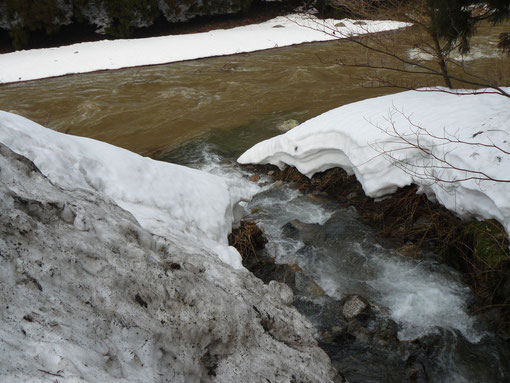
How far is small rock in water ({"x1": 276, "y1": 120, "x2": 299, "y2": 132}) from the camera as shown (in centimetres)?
836

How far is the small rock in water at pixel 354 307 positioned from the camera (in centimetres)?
369

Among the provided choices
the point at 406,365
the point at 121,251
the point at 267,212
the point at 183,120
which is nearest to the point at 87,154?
the point at 121,251

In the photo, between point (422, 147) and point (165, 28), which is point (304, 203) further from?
point (165, 28)

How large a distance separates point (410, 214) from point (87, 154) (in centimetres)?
353

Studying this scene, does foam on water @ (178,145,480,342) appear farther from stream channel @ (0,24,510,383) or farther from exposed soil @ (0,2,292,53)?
exposed soil @ (0,2,292,53)

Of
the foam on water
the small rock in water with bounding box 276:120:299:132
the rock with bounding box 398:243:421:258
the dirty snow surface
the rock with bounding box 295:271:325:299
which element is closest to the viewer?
the dirty snow surface

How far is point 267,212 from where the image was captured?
5629 mm

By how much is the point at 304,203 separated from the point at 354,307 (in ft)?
7.09

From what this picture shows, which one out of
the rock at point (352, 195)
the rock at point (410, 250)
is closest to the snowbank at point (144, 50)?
the rock at point (352, 195)

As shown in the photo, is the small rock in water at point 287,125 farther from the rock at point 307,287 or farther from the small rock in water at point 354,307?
the small rock in water at point 354,307

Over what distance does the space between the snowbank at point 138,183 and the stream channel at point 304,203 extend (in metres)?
1.15

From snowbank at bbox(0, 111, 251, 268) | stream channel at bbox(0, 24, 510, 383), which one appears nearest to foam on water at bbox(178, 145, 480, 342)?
stream channel at bbox(0, 24, 510, 383)

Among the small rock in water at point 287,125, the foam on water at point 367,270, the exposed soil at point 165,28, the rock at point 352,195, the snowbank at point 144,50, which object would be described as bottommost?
the foam on water at point 367,270

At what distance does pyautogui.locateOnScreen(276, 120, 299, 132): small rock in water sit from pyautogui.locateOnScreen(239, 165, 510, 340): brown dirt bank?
8.76ft
